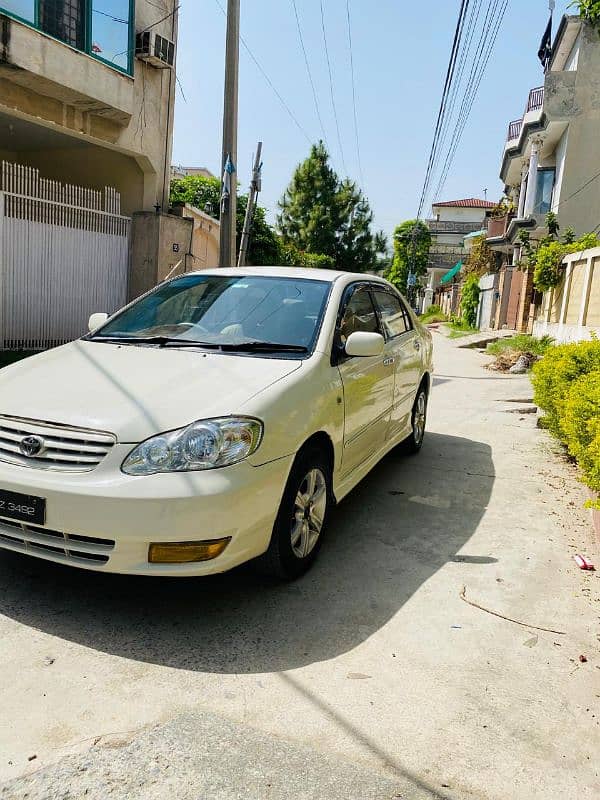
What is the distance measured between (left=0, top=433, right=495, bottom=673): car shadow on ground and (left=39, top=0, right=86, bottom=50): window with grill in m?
9.53

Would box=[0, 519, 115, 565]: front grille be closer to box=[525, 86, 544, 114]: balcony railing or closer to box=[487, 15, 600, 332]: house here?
box=[487, 15, 600, 332]: house

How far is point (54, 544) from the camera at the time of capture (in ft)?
9.68

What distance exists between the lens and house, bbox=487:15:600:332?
24.3 metres

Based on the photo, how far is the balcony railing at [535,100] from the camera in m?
26.4

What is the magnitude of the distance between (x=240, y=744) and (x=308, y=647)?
72 cm

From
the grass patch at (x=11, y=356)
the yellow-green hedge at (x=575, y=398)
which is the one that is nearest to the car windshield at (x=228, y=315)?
the yellow-green hedge at (x=575, y=398)

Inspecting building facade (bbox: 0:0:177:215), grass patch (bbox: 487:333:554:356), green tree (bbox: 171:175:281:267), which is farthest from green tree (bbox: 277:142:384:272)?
building facade (bbox: 0:0:177:215)

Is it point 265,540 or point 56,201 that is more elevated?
point 56,201

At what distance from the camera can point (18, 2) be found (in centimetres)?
973

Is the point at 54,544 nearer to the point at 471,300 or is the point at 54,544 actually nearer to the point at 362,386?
the point at 362,386

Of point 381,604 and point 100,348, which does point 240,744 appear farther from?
point 100,348

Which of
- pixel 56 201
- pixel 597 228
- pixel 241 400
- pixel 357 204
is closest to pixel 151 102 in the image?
pixel 56 201

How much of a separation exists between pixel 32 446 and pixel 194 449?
2.38 feet

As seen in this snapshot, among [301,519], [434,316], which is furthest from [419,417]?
[434,316]
